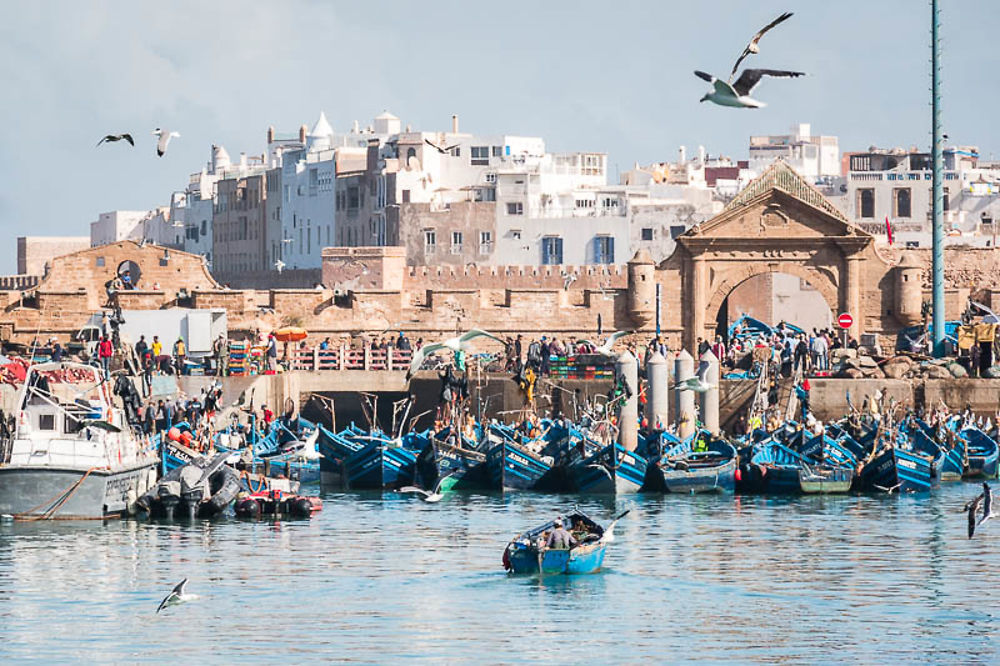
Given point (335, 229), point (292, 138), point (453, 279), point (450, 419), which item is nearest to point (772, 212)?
point (450, 419)

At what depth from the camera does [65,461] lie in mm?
44250

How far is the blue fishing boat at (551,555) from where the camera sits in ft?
123

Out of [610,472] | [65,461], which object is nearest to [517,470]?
[610,472]

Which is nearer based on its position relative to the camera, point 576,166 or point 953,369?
point 953,369

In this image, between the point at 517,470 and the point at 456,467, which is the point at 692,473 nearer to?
the point at 517,470

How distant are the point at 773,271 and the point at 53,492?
3160 centimetres

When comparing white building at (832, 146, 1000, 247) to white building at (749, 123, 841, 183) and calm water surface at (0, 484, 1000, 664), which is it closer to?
white building at (749, 123, 841, 183)

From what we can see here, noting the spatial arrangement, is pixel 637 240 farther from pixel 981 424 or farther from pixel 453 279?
pixel 981 424

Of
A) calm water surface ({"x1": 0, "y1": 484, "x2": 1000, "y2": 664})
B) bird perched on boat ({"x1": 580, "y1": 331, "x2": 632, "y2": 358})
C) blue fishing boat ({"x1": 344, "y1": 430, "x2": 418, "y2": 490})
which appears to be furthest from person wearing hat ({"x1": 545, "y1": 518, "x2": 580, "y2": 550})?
bird perched on boat ({"x1": 580, "y1": 331, "x2": 632, "y2": 358})

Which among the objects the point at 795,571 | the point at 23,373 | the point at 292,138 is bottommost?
the point at 795,571

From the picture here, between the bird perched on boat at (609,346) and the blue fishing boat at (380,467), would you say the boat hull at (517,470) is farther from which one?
the bird perched on boat at (609,346)

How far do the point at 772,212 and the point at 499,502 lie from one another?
72.7 ft

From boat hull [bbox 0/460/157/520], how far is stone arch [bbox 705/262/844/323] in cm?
2974

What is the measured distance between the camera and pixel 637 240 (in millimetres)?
96812
